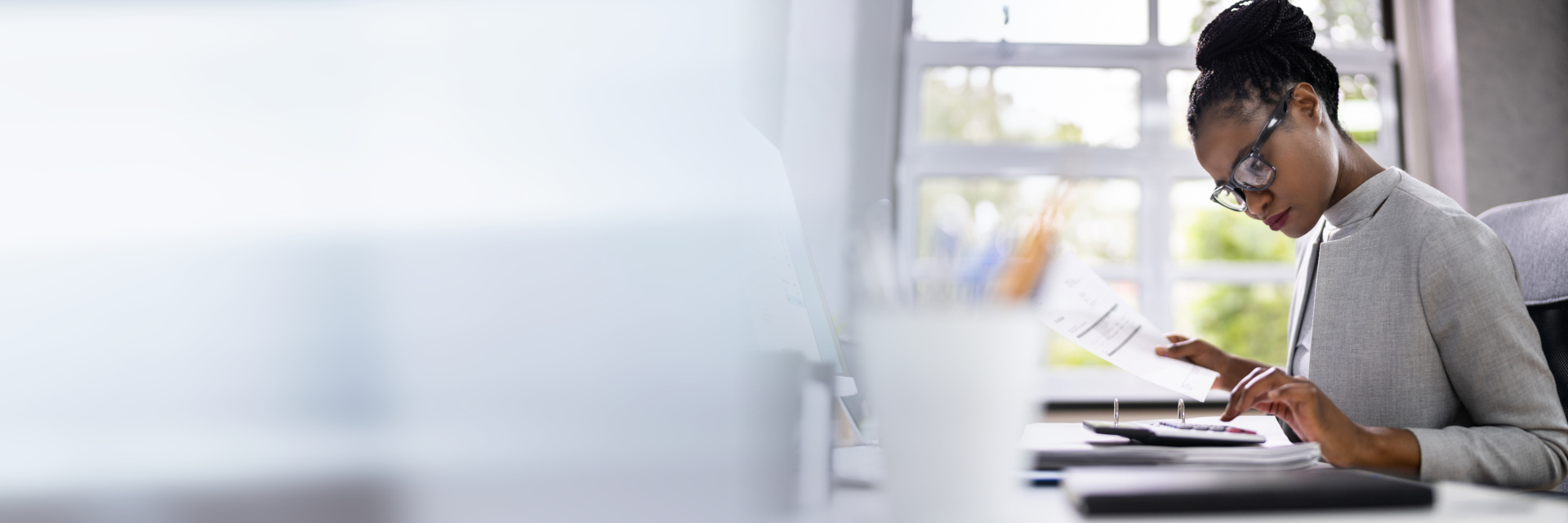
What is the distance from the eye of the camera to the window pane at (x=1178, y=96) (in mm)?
3158

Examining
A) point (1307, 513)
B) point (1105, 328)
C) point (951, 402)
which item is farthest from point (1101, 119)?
point (951, 402)

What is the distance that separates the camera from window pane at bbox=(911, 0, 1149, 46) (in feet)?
9.96

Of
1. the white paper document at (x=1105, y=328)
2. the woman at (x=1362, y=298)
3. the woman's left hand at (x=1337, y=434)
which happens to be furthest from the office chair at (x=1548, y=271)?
the white paper document at (x=1105, y=328)

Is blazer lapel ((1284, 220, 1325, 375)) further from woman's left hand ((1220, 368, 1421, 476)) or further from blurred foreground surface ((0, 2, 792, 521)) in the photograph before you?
blurred foreground surface ((0, 2, 792, 521))

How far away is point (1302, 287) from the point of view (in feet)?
3.59

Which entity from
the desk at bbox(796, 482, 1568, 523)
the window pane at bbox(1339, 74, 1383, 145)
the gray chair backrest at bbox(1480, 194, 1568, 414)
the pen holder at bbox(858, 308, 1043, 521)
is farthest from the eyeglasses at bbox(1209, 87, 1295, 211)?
the window pane at bbox(1339, 74, 1383, 145)

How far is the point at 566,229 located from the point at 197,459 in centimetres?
13

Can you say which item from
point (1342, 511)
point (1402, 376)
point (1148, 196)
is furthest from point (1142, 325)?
point (1148, 196)

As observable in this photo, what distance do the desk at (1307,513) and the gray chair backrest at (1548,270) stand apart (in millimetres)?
756

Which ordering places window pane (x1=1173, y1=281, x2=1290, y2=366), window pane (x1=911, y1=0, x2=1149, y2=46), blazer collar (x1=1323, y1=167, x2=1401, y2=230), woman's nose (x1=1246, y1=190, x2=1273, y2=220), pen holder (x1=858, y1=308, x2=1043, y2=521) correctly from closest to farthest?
1. pen holder (x1=858, y1=308, x2=1043, y2=521)
2. blazer collar (x1=1323, y1=167, x2=1401, y2=230)
3. woman's nose (x1=1246, y1=190, x2=1273, y2=220)
4. window pane (x1=911, y1=0, x2=1149, y2=46)
5. window pane (x1=1173, y1=281, x2=1290, y2=366)

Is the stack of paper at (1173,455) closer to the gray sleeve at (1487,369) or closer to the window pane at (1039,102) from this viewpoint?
the gray sleeve at (1487,369)

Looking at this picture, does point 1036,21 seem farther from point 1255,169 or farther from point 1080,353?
point 1255,169

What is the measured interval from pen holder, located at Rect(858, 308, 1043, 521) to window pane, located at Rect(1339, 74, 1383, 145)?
3.68 m

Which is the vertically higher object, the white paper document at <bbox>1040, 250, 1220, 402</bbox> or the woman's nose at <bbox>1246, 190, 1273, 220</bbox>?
the woman's nose at <bbox>1246, 190, 1273, 220</bbox>
